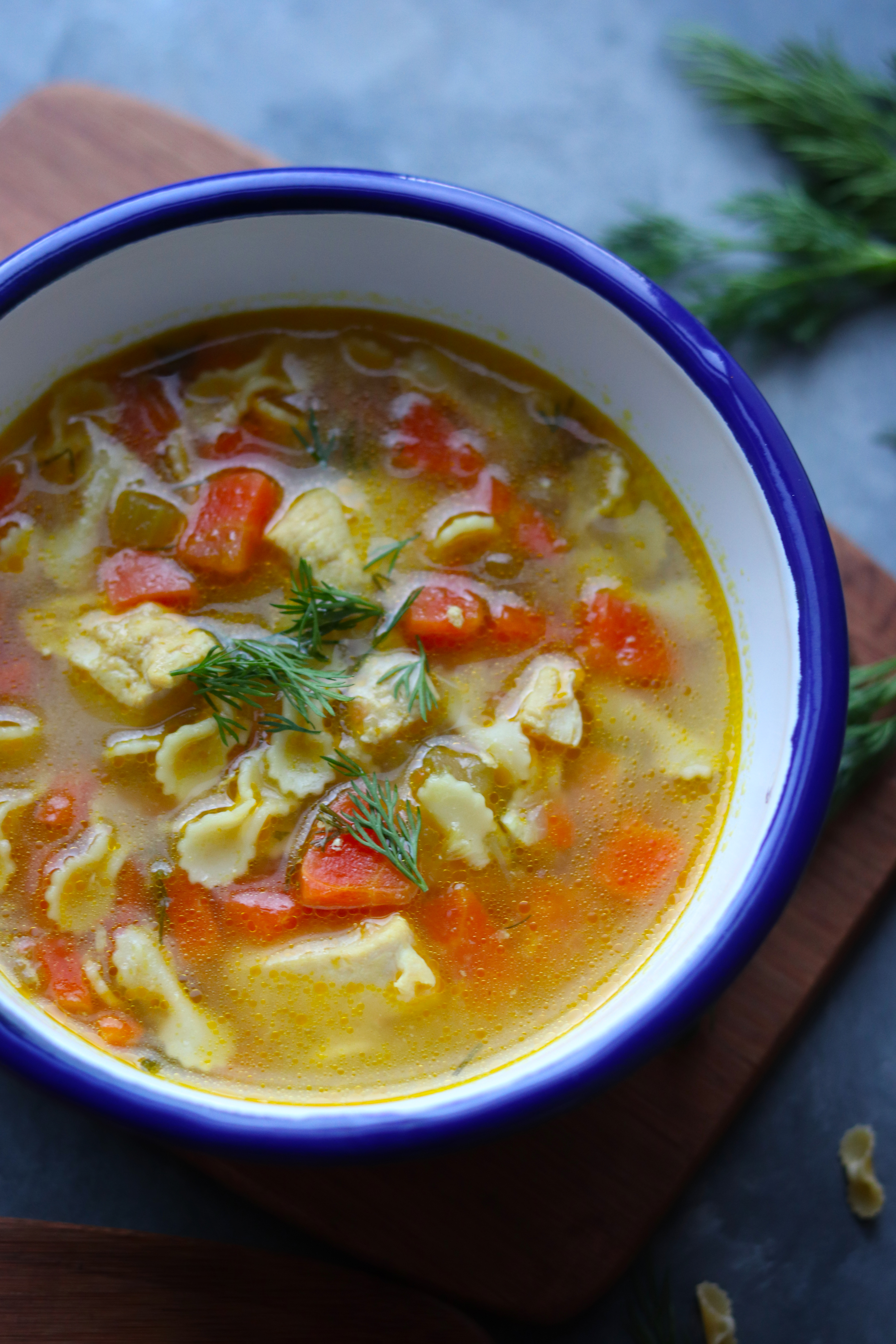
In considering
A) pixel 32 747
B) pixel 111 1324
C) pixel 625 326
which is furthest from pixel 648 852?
pixel 111 1324

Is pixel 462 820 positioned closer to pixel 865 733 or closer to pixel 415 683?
pixel 415 683

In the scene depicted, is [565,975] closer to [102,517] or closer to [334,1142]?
[334,1142]

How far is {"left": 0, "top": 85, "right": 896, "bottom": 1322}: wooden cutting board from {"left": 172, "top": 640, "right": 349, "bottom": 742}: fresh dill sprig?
115 centimetres

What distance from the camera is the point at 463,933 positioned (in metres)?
2.69

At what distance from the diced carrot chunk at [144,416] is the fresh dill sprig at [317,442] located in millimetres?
332

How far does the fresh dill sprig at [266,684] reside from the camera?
2.76 metres

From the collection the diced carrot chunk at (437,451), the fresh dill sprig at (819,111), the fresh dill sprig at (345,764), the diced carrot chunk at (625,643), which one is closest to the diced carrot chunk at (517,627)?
the diced carrot chunk at (625,643)

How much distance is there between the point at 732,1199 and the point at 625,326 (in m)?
2.49

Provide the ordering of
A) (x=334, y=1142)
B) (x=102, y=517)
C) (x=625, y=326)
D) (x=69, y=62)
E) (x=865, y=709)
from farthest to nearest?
Result: (x=69, y=62), (x=865, y=709), (x=102, y=517), (x=625, y=326), (x=334, y=1142)

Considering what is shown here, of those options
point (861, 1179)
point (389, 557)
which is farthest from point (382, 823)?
point (861, 1179)

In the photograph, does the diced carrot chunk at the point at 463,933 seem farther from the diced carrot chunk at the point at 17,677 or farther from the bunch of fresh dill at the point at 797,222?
the bunch of fresh dill at the point at 797,222

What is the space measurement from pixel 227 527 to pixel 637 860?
4.30 ft

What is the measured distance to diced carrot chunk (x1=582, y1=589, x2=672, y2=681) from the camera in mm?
2883

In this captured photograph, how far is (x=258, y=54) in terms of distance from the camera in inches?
170
